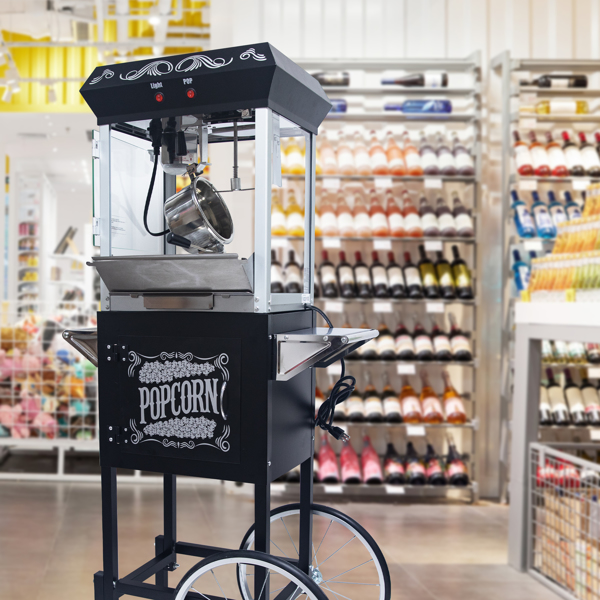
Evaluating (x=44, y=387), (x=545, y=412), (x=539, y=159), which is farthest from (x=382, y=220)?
(x=44, y=387)

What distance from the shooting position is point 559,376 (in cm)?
450

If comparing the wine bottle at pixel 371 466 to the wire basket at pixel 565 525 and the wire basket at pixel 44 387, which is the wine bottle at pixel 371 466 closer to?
the wire basket at pixel 565 525

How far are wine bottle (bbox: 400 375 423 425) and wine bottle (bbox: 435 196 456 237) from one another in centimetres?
109

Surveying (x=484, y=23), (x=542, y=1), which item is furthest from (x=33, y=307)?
(x=542, y=1)

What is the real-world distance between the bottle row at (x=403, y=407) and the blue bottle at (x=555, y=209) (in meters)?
1.35

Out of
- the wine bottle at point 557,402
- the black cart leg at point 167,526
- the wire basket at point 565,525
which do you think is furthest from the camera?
the wine bottle at point 557,402

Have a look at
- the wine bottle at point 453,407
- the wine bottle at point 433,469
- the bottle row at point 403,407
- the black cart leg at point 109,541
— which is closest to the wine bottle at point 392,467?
the wine bottle at point 433,469

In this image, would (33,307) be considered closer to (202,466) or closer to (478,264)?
(478,264)

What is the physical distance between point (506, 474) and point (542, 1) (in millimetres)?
3357

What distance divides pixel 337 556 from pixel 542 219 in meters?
2.55

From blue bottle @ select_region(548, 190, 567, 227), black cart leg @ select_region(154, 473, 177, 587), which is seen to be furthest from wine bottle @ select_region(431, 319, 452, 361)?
black cart leg @ select_region(154, 473, 177, 587)

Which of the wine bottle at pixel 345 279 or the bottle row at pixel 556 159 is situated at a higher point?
the bottle row at pixel 556 159

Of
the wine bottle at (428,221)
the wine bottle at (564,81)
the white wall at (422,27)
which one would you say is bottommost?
the wine bottle at (428,221)

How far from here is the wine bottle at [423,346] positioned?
4.39 metres
